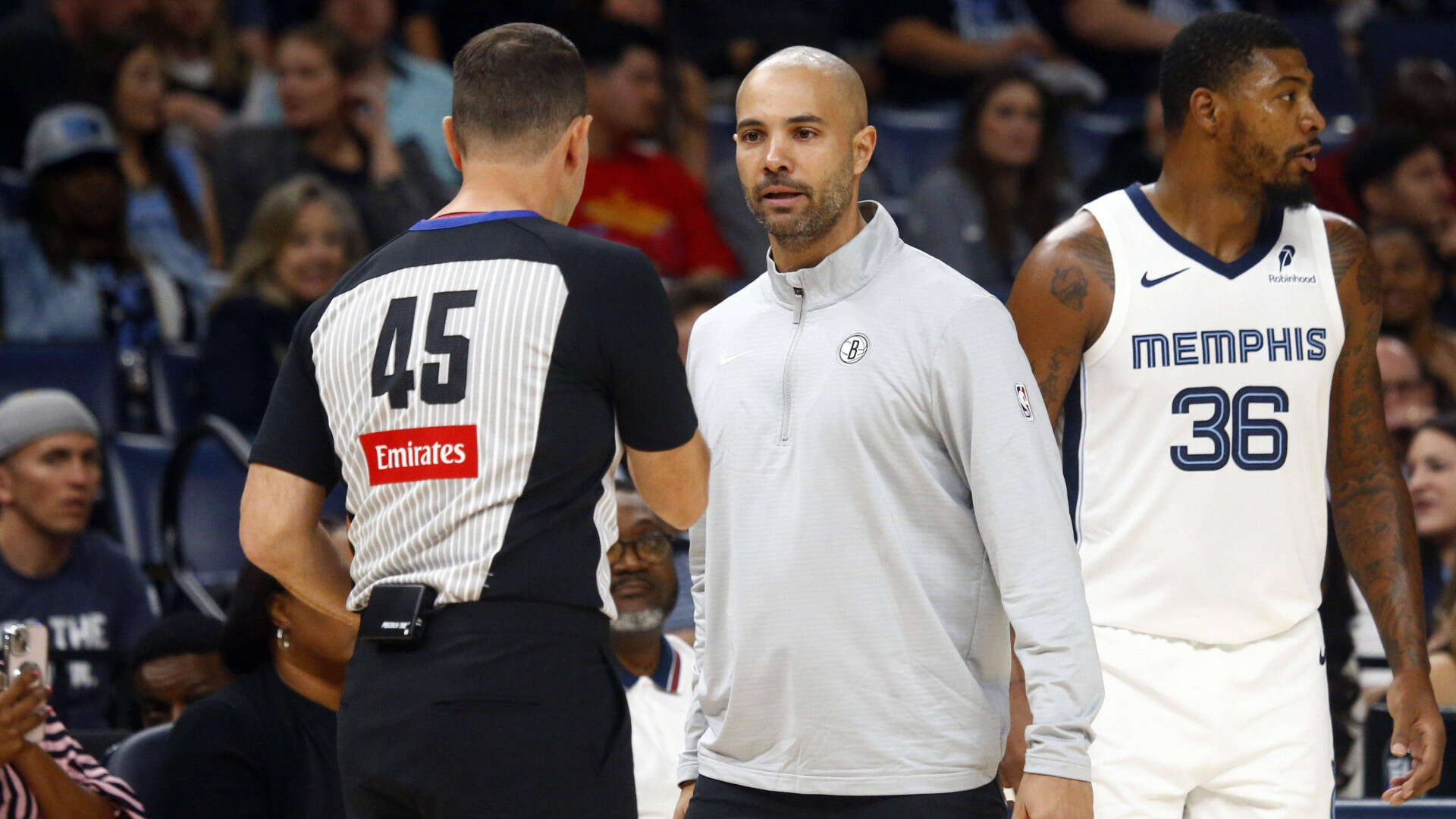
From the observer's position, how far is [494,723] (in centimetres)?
226

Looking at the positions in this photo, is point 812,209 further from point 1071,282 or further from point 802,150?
point 1071,282

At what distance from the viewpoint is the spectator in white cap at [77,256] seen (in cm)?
675

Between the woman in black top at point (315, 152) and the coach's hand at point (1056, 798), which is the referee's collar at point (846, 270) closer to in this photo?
the coach's hand at point (1056, 798)

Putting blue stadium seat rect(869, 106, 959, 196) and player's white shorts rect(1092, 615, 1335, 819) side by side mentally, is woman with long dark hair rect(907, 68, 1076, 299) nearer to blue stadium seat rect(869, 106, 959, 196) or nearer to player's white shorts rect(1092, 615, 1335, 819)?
blue stadium seat rect(869, 106, 959, 196)

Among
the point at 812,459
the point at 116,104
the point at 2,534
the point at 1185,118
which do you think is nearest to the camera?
the point at 812,459

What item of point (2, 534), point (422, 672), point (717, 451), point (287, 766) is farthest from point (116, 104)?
point (422, 672)

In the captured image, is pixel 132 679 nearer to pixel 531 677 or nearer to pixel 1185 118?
pixel 531 677

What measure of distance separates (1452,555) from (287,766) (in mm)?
3994

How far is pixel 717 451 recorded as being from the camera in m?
2.94

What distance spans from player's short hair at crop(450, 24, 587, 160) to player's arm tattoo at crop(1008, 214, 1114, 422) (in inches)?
40.3

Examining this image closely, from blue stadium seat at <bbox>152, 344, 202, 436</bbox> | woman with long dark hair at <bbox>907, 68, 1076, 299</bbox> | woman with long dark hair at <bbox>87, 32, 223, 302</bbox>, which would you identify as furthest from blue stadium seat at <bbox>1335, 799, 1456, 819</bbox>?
woman with long dark hair at <bbox>87, 32, 223, 302</bbox>

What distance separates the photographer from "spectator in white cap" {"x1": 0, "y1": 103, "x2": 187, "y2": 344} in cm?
675

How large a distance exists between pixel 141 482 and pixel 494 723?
14.2 ft

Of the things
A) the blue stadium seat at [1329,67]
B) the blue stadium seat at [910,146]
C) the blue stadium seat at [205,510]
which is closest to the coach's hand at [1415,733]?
the blue stadium seat at [205,510]
